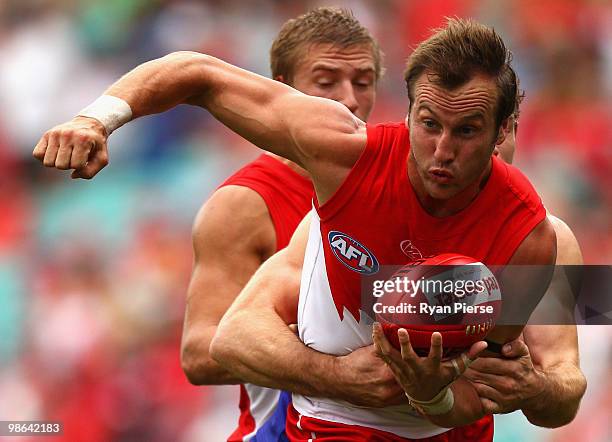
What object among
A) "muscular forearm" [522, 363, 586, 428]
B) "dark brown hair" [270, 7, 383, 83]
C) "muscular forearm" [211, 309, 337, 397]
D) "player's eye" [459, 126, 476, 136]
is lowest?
"muscular forearm" [522, 363, 586, 428]

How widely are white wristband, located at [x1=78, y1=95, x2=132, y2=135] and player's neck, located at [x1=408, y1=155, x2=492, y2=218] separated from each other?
91 cm

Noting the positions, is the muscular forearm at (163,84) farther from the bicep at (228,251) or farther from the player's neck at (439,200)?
the bicep at (228,251)

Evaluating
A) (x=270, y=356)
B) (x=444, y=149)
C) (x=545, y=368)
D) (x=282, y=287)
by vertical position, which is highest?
(x=444, y=149)

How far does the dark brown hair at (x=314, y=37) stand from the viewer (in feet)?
17.8

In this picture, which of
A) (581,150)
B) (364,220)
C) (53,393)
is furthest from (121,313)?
(364,220)

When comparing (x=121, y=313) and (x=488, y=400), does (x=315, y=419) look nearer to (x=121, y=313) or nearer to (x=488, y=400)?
(x=488, y=400)

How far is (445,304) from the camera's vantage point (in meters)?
3.24

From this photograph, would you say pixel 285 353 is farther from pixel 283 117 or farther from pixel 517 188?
pixel 517 188

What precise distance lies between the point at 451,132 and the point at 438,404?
81 centimetres

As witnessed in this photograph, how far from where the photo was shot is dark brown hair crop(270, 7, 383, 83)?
541 centimetres

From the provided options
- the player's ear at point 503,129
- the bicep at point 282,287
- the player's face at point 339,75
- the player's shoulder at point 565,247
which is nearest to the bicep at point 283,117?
the player's ear at point 503,129

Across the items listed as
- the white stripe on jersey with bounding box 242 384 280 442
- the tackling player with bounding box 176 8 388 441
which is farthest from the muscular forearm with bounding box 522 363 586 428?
the white stripe on jersey with bounding box 242 384 280 442

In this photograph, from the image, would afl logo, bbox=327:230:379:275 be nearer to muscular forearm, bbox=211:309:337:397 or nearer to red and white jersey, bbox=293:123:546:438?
red and white jersey, bbox=293:123:546:438

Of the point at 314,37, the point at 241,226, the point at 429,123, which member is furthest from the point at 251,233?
the point at 429,123
